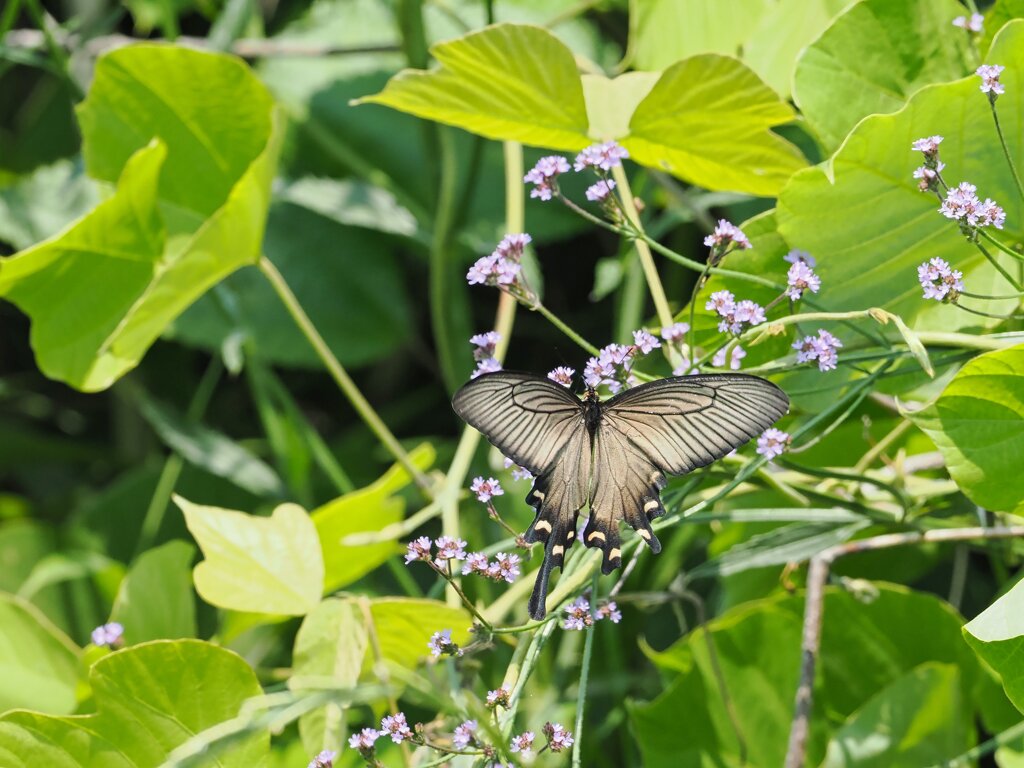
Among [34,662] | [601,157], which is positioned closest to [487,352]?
[601,157]

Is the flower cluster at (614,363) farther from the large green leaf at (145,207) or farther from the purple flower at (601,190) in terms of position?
the large green leaf at (145,207)

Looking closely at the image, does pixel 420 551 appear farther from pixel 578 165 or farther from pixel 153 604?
pixel 153 604

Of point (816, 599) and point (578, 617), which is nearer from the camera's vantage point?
point (578, 617)

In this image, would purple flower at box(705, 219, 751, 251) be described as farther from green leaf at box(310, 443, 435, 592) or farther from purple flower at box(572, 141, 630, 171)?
green leaf at box(310, 443, 435, 592)

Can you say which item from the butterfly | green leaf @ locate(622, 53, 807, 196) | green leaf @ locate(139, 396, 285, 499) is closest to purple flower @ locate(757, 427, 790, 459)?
the butterfly

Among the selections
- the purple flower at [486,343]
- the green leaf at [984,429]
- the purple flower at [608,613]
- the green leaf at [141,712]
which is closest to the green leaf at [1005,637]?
the green leaf at [984,429]
